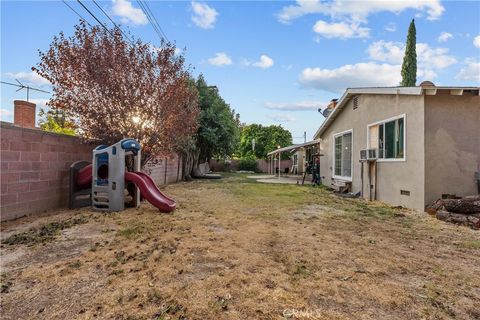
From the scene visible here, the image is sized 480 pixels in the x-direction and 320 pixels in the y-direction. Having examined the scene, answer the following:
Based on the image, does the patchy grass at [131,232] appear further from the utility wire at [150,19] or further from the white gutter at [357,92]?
the utility wire at [150,19]

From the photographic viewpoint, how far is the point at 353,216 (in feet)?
21.0

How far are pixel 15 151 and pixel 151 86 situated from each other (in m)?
3.87

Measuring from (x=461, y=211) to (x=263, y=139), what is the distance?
31.7 metres

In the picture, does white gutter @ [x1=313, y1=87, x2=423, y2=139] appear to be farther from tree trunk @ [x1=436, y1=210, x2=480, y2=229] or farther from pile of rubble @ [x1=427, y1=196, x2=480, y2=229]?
tree trunk @ [x1=436, y1=210, x2=480, y2=229]

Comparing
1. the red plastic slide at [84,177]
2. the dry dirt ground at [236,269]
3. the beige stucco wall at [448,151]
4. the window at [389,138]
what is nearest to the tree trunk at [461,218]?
the dry dirt ground at [236,269]

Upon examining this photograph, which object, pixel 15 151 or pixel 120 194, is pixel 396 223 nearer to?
pixel 120 194

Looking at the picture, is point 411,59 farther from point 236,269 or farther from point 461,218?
point 236,269

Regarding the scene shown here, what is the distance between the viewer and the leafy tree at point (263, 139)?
3712cm

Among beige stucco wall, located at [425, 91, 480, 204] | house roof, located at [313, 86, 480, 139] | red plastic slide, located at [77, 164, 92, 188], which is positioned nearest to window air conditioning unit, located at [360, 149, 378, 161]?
house roof, located at [313, 86, 480, 139]

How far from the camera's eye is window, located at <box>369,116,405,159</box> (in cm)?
762

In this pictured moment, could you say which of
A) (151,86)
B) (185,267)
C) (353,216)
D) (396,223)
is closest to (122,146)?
(151,86)

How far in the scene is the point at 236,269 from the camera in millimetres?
3074

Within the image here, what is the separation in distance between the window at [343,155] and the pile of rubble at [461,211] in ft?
17.1

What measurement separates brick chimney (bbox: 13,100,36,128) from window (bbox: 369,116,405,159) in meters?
14.5
